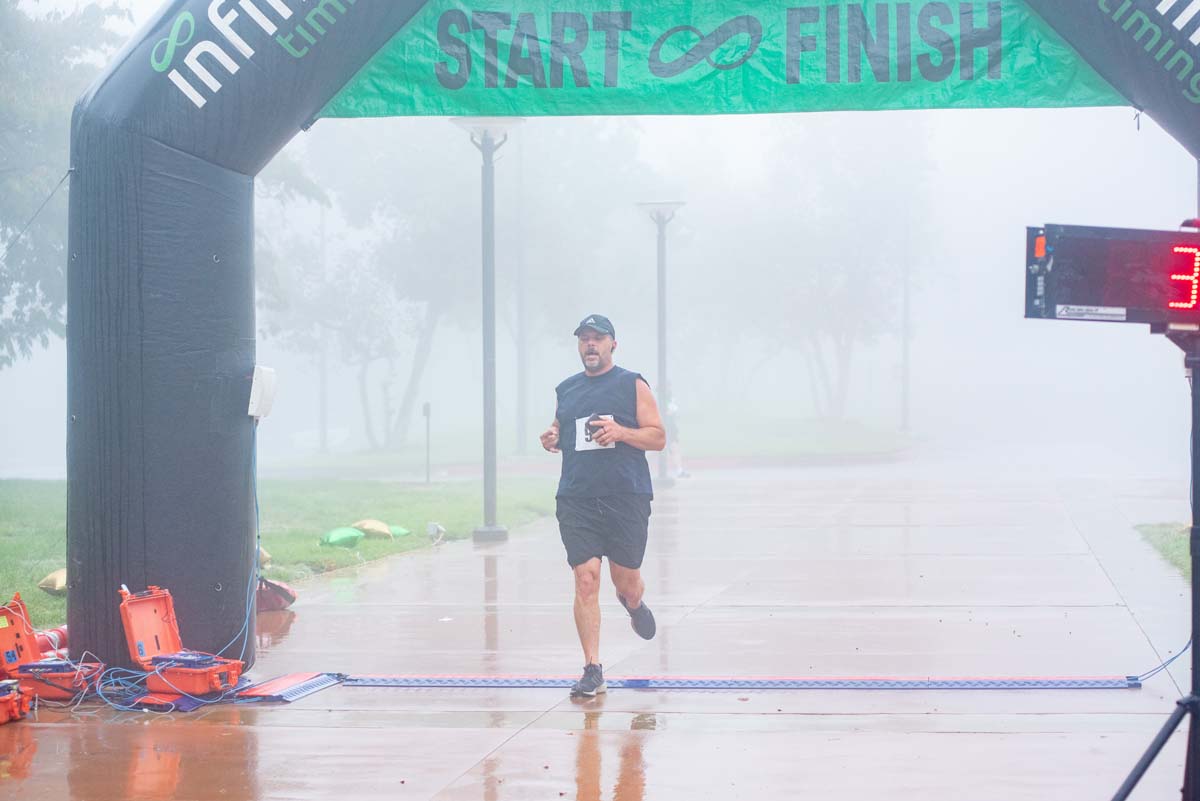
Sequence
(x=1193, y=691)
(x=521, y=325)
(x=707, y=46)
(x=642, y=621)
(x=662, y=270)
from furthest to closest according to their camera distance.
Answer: (x=521, y=325) → (x=662, y=270) → (x=707, y=46) → (x=642, y=621) → (x=1193, y=691)

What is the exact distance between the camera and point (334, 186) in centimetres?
5228

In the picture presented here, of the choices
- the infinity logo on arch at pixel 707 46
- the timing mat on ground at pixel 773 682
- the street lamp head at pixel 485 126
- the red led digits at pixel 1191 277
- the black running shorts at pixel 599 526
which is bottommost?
the timing mat on ground at pixel 773 682

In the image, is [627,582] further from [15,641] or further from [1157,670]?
[15,641]

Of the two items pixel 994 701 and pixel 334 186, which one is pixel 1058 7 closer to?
pixel 994 701

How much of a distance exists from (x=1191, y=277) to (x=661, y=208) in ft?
74.4

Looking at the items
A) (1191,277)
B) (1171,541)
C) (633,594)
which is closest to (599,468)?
(633,594)

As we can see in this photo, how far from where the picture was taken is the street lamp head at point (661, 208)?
27.7 meters

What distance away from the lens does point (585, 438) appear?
27.3 ft

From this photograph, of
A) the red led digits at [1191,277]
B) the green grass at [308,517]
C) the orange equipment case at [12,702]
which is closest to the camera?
the red led digits at [1191,277]

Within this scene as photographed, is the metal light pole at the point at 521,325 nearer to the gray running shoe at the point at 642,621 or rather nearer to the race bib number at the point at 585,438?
the gray running shoe at the point at 642,621

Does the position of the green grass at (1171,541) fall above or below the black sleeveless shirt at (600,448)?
below

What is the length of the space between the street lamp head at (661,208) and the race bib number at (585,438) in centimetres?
1948

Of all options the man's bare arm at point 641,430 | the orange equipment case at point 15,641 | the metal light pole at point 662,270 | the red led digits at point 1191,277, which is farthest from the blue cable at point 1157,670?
the metal light pole at point 662,270

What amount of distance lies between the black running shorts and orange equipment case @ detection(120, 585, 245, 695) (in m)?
1.87
